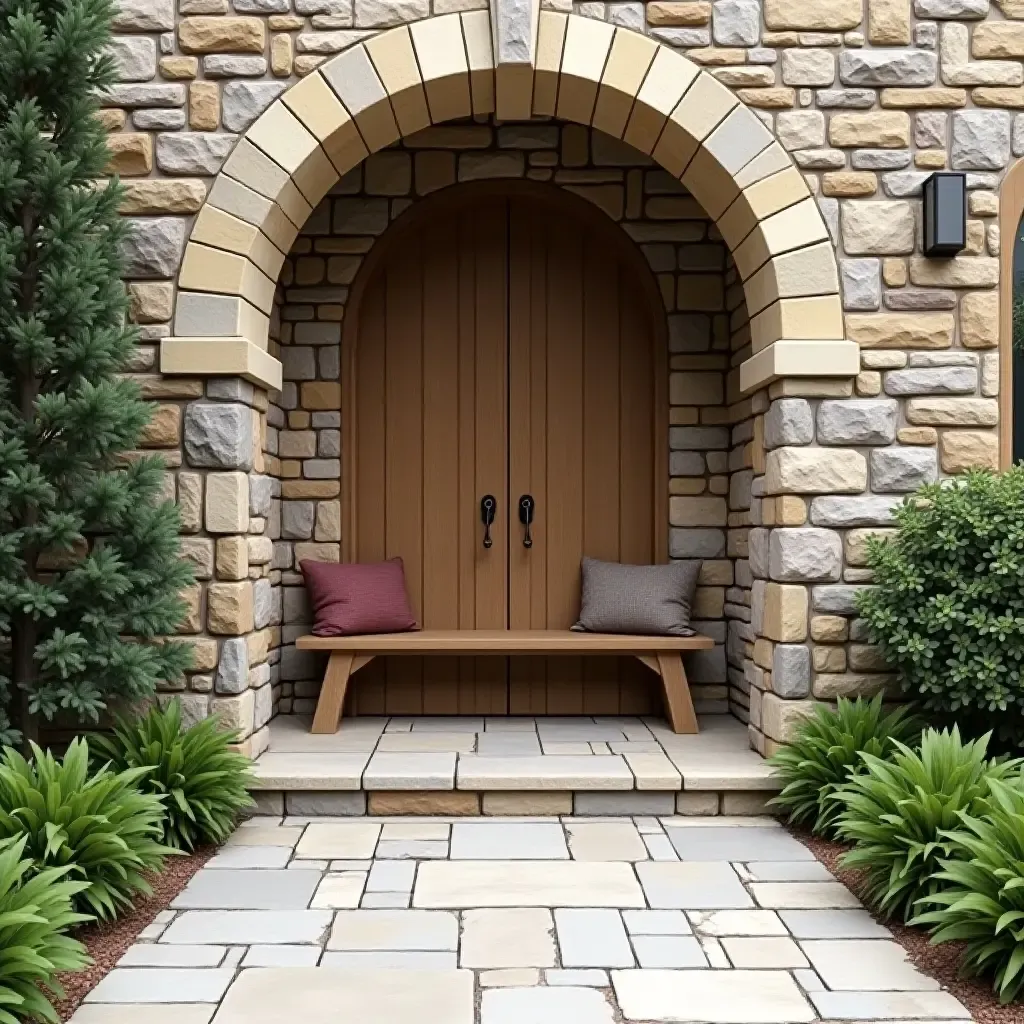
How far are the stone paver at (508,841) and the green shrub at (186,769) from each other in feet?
2.63

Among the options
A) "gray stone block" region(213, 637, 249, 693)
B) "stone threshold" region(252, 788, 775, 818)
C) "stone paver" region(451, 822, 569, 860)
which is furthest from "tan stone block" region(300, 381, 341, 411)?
"stone paver" region(451, 822, 569, 860)

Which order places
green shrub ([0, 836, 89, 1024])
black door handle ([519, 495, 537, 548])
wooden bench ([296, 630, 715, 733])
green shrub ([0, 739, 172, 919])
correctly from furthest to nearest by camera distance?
A: black door handle ([519, 495, 537, 548]) < wooden bench ([296, 630, 715, 733]) < green shrub ([0, 739, 172, 919]) < green shrub ([0, 836, 89, 1024])

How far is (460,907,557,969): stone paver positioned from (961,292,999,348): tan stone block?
2.80m

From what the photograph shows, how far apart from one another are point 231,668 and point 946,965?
2.70 metres

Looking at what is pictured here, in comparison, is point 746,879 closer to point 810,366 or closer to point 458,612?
point 810,366

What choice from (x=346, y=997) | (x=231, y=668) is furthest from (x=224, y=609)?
Answer: (x=346, y=997)

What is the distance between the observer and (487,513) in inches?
213

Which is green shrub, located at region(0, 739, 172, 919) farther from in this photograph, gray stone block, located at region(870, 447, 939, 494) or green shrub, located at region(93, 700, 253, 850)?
gray stone block, located at region(870, 447, 939, 494)

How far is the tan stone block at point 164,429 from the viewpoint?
13.7 ft

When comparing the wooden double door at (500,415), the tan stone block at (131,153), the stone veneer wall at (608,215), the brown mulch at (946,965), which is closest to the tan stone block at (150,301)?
the tan stone block at (131,153)

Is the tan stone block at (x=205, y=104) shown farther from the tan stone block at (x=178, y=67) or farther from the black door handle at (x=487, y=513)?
the black door handle at (x=487, y=513)

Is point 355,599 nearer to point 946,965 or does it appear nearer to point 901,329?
point 901,329

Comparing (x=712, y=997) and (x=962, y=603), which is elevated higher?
(x=962, y=603)

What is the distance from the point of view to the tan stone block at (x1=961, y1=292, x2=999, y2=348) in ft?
13.9
